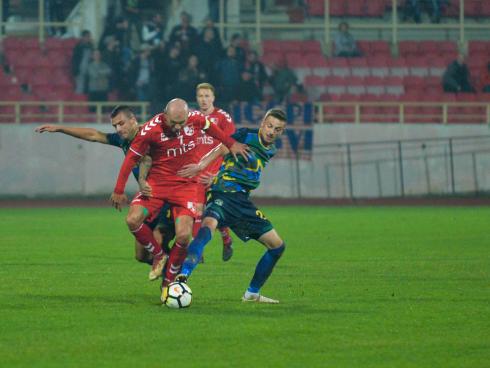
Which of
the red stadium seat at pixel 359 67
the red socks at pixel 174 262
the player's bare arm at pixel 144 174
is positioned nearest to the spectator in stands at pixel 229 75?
the red stadium seat at pixel 359 67

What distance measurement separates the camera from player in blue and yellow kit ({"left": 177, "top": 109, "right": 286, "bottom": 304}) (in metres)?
10.3

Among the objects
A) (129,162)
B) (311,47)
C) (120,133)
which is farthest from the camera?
(311,47)

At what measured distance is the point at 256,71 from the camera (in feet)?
92.4

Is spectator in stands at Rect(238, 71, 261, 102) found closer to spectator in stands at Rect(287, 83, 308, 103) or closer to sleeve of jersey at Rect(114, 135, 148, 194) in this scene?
spectator in stands at Rect(287, 83, 308, 103)

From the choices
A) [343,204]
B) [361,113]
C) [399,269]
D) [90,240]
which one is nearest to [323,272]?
[399,269]

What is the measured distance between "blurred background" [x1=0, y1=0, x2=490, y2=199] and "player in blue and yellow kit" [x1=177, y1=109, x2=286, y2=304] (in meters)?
15.9

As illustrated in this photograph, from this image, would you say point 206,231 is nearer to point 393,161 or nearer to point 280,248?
point 280,248

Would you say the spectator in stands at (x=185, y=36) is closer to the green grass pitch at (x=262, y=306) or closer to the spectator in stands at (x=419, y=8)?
the spectator in stands at (x=419, y=8)

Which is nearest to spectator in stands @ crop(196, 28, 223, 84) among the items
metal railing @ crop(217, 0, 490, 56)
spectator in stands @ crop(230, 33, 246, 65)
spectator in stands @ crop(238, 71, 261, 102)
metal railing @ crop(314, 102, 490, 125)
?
spectator in stands @ crop(230, 33, 246, 65)

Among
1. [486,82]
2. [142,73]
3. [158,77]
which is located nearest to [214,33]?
[158,77]

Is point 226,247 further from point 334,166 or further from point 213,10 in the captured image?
point 213,10

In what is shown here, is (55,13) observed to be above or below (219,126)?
above

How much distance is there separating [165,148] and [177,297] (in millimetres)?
1538

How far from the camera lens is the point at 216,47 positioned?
27.7 meters
